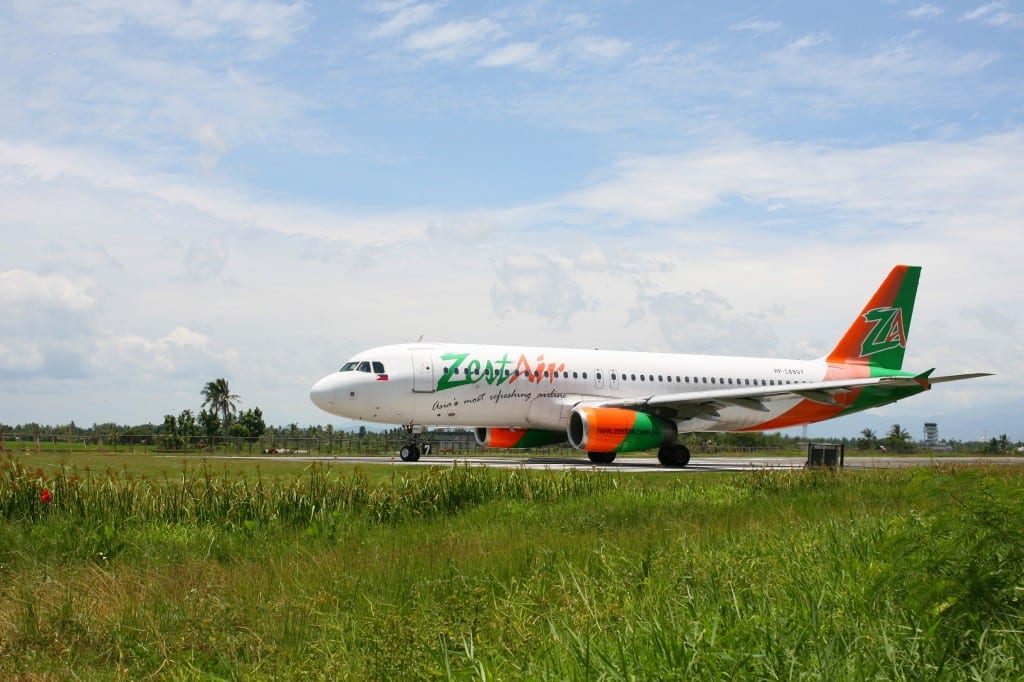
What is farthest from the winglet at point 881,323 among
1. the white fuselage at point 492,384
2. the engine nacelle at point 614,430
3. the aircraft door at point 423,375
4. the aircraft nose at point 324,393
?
the aircraft nose at point 324,393

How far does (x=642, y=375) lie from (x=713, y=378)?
3.24 metres

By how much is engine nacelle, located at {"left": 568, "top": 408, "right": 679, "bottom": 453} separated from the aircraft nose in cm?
732

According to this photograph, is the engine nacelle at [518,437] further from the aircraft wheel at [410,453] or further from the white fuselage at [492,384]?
the aircraft wheel at [410,453]

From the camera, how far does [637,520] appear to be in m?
12.8

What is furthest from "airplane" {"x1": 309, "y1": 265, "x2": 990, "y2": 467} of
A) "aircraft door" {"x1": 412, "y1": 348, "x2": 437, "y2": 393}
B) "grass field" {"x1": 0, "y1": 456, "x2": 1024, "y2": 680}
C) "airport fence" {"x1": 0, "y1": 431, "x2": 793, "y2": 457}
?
"grass field" {"x1": 0, "y1": 456, "x2": 1024, "y2": 680}

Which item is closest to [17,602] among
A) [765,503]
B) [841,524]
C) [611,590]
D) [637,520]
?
[611,590]

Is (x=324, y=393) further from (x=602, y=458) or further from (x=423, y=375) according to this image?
(x=602, y=458)

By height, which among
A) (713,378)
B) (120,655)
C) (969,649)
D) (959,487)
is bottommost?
(120,655)

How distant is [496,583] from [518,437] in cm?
2474

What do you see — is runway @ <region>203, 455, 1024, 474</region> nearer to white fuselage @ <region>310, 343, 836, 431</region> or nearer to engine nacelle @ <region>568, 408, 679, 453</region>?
engine nacelle @ <region>568, 408, 679, 453</region>

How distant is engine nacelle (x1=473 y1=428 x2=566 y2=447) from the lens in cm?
3297

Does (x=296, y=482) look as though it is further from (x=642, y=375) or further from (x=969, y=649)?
(x=642, y=375)

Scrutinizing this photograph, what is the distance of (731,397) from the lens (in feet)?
99.7

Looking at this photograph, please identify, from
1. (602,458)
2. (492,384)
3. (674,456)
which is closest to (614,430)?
(602,458)
